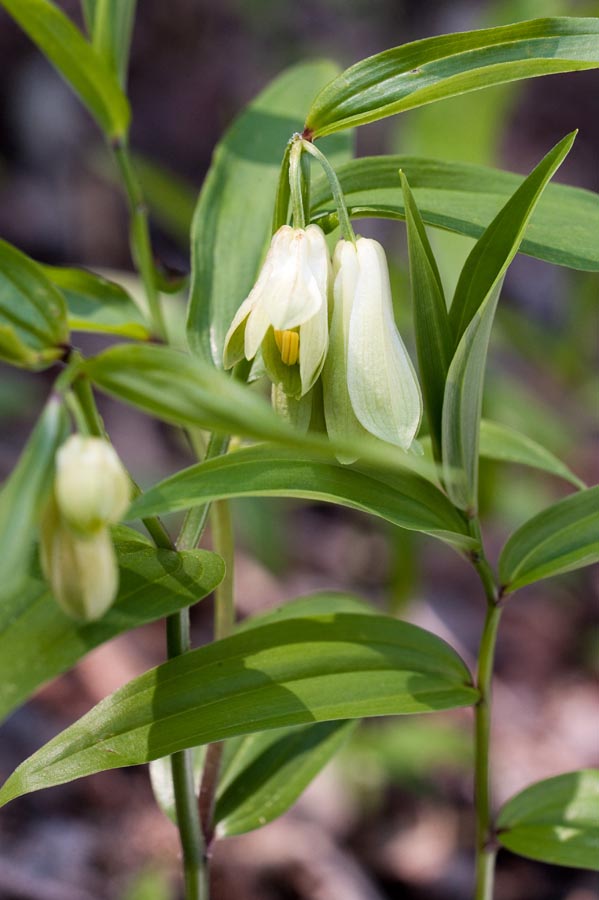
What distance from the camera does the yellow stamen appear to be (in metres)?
0.93

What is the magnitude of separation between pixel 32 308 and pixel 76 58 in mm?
739

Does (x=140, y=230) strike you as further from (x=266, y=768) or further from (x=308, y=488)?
(x=266, y=768)

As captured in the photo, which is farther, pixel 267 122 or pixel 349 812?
pixel 349 812

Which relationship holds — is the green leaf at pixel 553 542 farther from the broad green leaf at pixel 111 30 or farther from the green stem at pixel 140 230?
the broad green leaf at pixel 111 30

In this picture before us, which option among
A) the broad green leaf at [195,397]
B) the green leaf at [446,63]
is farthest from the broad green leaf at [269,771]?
the green leaf at [446,63]

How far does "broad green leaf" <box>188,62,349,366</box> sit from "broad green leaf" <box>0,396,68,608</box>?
19.2 inches

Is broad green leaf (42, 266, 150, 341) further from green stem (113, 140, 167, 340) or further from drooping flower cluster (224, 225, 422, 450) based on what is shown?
drooping flower cluster (224, 225, 422, 450)

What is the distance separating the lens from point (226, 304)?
1.30m

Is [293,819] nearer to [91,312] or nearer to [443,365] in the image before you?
[91,312]

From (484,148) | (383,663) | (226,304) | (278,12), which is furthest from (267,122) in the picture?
(278,12)

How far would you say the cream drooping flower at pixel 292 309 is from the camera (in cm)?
89

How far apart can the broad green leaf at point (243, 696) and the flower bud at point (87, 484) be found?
1.12ft

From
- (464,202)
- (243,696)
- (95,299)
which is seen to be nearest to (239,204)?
(95,299)

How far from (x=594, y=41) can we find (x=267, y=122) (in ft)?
2.13
